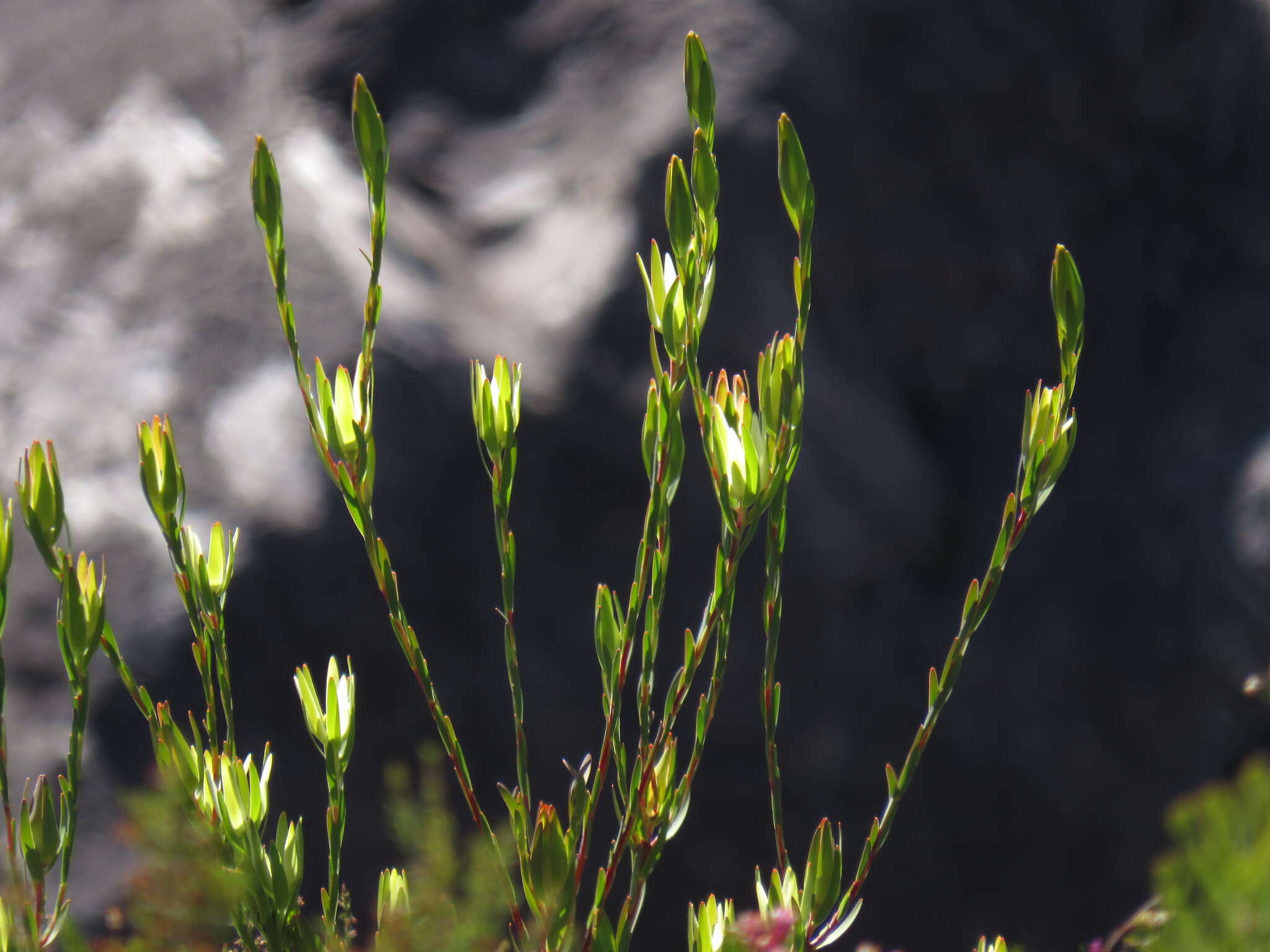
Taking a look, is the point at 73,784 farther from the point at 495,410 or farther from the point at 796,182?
the point at 796,182

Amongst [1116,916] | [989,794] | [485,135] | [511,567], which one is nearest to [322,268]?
[485,135]

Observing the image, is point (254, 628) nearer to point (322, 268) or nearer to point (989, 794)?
point (322, 268)

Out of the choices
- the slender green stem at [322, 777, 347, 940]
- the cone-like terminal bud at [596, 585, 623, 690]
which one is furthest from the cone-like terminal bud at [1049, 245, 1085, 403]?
the slender green stem at [322, 777, 347, 940]

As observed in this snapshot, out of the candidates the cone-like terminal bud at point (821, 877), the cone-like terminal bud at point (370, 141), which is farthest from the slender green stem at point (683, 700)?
the cone-like terminal bud at point (370, 141)

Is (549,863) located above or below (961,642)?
below

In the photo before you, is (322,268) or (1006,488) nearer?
(322,268)

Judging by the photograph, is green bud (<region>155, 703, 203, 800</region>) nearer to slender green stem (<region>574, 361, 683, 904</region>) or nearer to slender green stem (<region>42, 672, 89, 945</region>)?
slender green stem (<region>42, 672, 89, 945</region>)

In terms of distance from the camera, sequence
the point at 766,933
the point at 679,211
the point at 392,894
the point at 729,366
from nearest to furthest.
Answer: the point at 766,933, the point at 679,211, the point at 392,894, the point at 729,366

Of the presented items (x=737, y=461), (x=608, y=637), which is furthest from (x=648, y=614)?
(x=737, y=461)
